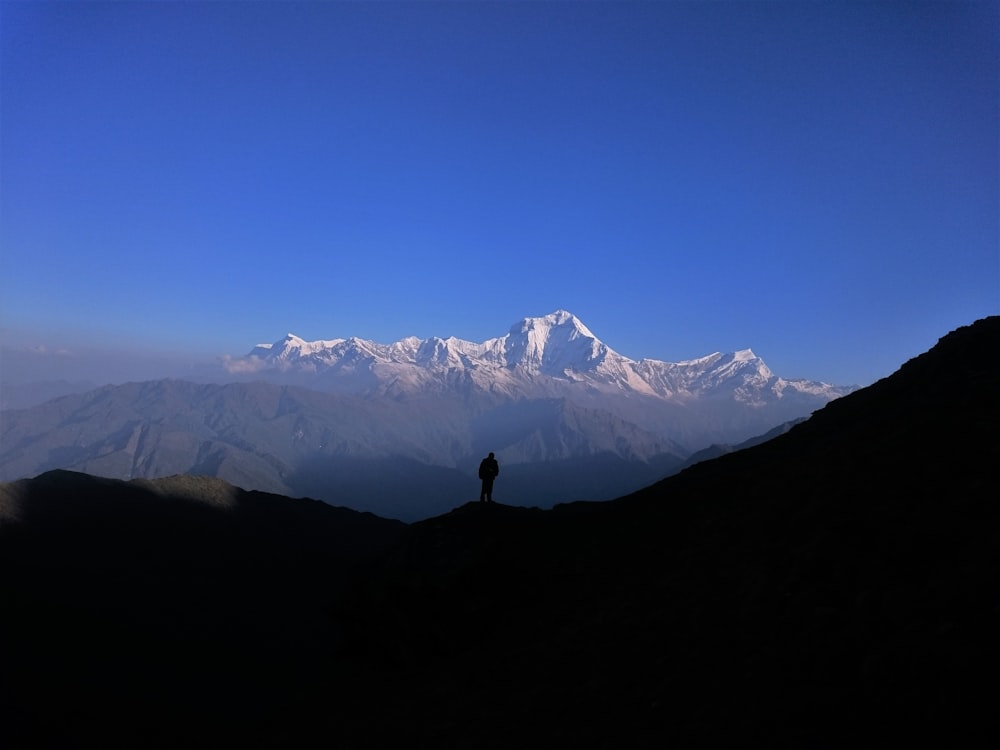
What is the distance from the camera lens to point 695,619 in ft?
66.4

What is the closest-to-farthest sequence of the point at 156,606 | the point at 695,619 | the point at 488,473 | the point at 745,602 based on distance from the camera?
the point at 745,602
the point at 695,619
the point at 488,473
the point at 156,606

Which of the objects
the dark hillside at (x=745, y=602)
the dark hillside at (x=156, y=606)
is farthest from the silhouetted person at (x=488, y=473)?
the dark hillside at (x=156, y=606)

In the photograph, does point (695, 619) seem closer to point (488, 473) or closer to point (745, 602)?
point (745, 602)

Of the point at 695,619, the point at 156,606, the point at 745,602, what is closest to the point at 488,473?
the point at 695,619

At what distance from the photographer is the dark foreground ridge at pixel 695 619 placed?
13.6m

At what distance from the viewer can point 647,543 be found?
30094 millimetres

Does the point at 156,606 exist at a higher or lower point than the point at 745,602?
lower

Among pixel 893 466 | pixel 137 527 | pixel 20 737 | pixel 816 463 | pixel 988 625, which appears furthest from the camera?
pixel 137 527

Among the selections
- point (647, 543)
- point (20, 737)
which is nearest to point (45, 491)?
point (20, 737)

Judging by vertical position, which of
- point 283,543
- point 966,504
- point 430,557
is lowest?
point 283,543

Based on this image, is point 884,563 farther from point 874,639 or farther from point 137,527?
point 137,527

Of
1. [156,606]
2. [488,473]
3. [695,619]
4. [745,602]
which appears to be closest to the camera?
[745,602]

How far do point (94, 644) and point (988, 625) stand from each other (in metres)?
84.2

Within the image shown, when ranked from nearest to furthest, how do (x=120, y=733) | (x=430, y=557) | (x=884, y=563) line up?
(x=884, y=563) < (x=430, y=557) < (x=120, y=733)
